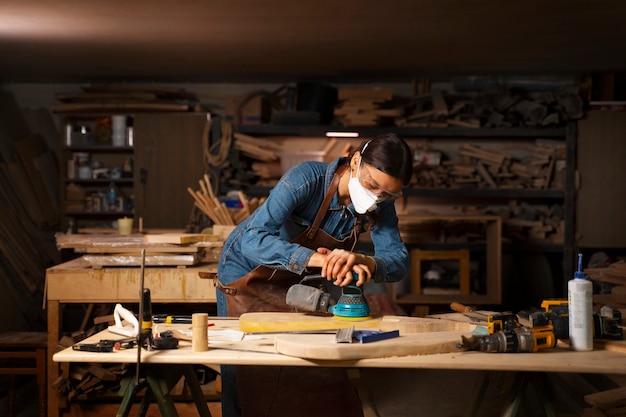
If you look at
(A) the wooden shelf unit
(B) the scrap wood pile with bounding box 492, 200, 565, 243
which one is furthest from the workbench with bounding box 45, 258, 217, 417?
(B) the scrap wood pile with bounding box 492, 200, 565, 243

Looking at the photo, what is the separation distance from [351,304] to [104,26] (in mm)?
3925

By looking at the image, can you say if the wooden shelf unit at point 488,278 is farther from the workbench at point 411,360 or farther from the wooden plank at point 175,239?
the workbench at point 411,360

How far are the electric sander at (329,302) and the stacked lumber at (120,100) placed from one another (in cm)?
599

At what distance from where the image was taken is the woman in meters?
3.26

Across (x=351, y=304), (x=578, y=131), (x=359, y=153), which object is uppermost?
(x=578, y=131)

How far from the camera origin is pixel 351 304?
3174 millimetres

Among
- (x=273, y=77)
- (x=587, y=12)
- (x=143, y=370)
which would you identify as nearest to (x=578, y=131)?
(x=587, y=12)

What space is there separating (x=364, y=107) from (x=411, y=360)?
5.90 meters

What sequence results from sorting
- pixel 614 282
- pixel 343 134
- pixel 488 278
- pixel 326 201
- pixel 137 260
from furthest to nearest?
pixel 343 134 < pixel 488 278 < pixel 614 282 < pixel 137 260 < pixel 326 201

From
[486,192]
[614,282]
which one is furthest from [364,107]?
[614,282]

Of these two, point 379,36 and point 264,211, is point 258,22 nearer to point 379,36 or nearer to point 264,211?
point 379,36

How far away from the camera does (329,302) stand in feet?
10.4

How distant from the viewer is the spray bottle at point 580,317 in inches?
113

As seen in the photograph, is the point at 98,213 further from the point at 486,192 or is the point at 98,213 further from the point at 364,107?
the point at 486,192
